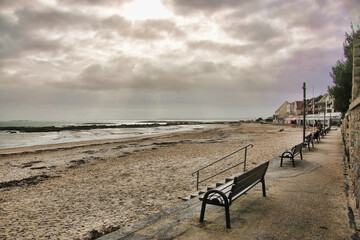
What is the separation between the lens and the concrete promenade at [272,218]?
12.9 ft

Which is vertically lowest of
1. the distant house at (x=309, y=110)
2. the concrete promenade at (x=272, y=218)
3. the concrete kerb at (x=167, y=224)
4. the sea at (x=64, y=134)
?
the sea at (x=64, y=134)

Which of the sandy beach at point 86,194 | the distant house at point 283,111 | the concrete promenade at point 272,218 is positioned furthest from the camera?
the distant house at point 283,111

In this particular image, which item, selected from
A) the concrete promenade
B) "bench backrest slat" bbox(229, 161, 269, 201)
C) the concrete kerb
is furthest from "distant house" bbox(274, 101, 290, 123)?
the concrete kerb

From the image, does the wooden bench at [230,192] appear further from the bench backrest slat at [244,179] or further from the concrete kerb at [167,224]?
the concrete kerb at [167,224]

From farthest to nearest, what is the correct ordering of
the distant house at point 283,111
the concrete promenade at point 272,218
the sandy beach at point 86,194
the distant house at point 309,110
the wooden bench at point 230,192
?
the distant house at point 283,111 < the distant house at point 309,110 < the sandy beach at point 86,194 < the wooden bench at point 230,192 < the concrete promenade at point 272,218

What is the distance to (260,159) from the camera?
13.7 m

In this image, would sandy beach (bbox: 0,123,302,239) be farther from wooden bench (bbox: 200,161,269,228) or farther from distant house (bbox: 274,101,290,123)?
distant house (bbox: 274,101,290,123)

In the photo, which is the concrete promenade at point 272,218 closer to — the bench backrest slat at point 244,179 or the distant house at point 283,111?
the bench backrest slat at point 244,179

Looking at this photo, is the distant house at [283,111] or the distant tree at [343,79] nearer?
the distant tree at [343,79]

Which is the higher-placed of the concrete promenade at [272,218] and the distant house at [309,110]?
the distant house at [309,110]

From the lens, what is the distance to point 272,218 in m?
4.51

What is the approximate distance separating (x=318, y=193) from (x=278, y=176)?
199cm

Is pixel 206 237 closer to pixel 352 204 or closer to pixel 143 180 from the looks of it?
pixel 352 204

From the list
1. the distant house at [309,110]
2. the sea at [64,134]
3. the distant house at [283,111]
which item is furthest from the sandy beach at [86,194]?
the distant house at [283,111]
